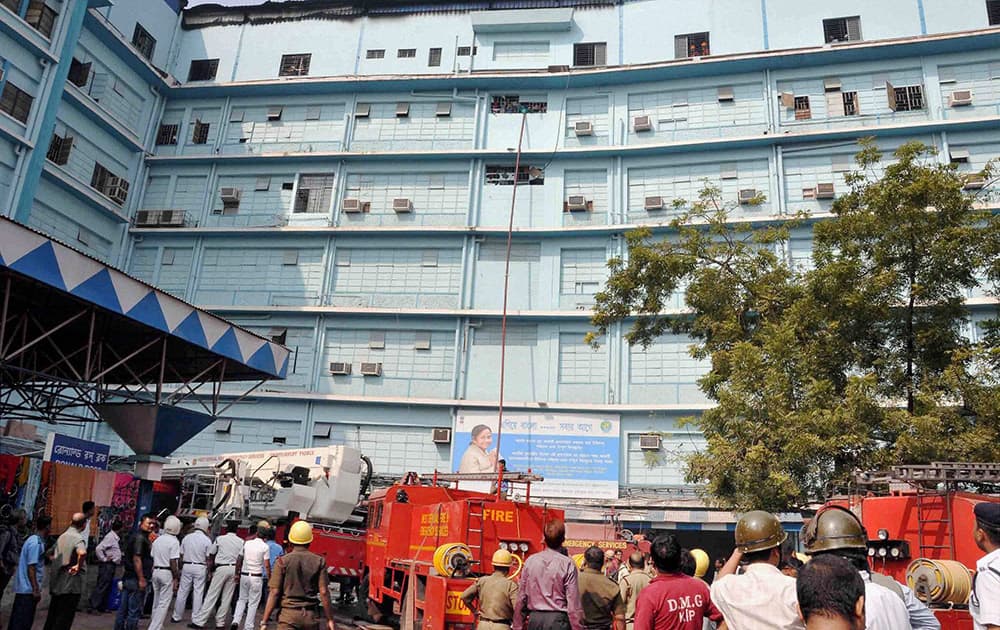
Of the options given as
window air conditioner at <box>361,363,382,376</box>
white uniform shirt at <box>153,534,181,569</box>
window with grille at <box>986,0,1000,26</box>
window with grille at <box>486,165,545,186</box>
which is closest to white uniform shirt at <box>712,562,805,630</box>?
white uniform shirt at <box>153,534,181,569</box>

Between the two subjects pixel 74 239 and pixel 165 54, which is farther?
pixel 165 54

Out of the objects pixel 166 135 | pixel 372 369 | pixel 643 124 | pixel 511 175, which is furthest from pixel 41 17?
pixel 643 124

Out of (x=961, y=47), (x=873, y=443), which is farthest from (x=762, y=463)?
(x=961, y=47)

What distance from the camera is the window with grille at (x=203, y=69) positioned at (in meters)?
34.0

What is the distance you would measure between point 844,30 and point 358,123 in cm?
1916

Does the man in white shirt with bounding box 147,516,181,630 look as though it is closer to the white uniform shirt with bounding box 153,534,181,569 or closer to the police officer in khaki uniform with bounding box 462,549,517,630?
the white uniform shirt with bounding box 153,534,181,569

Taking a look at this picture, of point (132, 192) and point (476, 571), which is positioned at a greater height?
point (132, 192)

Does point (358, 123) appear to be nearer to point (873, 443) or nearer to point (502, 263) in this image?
point (502, 263)

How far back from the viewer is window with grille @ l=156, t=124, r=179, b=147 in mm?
33469

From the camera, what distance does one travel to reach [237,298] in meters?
31.2

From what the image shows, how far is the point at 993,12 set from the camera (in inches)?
1081

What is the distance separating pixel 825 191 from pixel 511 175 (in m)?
11.5

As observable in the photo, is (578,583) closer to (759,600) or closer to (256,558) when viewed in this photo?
(759,600)

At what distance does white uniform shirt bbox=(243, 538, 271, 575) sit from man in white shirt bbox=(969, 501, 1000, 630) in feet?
32.9
